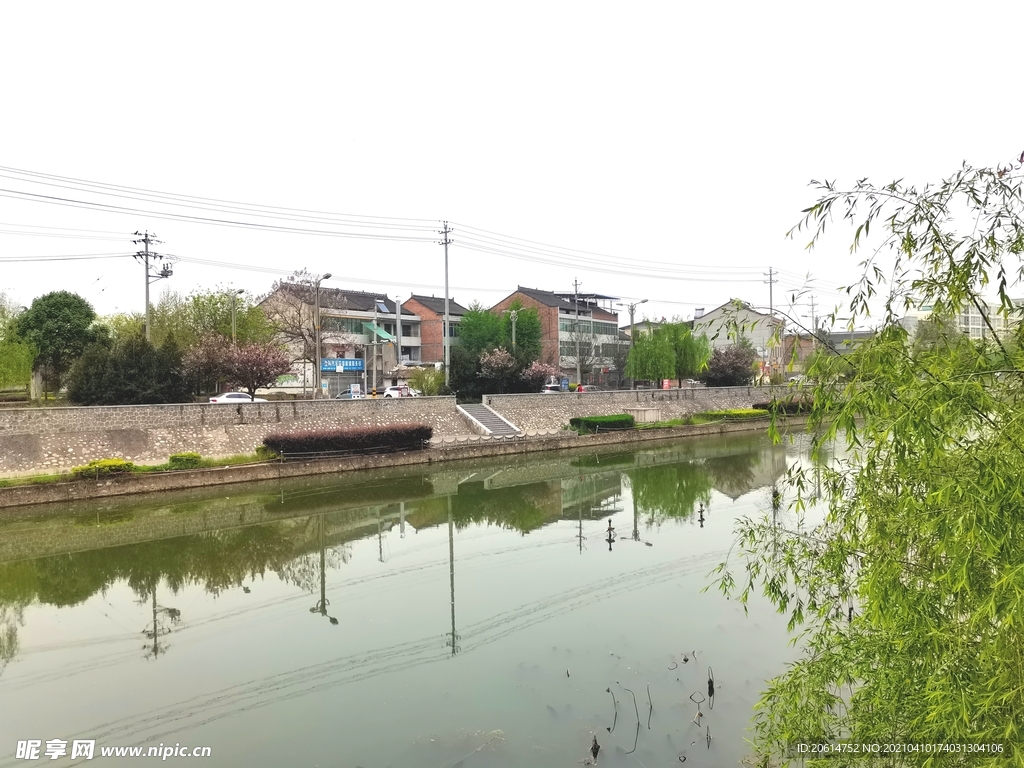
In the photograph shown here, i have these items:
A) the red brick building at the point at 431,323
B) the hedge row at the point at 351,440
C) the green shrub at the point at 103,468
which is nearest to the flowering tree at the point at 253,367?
the hedge row at the point at 351,440

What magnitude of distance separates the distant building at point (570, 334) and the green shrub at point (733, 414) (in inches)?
505

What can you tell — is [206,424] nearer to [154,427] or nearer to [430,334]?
[154,427]

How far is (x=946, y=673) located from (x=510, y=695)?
4399 mm

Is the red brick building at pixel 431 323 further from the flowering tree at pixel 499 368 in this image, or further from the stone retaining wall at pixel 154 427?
the stone retaining wall at pixel 154 427

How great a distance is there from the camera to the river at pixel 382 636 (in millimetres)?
6145

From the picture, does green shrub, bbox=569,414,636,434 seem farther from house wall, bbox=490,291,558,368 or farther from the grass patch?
house wall, bbox=490,291,558,368

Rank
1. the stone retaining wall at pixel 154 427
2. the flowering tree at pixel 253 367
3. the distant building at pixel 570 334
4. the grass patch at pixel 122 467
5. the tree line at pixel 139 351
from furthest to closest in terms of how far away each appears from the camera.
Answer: the distant building at pixel 570 334 < the flowering tree at pixel 253 367 < the tree line at pixel 139 351 < the stone retaining wall at pixel 154 427 < the grass patch at pixel 122 467

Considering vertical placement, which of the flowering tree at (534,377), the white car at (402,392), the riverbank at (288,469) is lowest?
the riverbank at (288,469)

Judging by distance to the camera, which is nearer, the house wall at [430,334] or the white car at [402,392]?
the white car at [402,392]

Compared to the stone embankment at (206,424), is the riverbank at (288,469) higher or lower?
lower

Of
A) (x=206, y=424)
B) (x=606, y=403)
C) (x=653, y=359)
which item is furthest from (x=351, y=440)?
(x=653, y=359)

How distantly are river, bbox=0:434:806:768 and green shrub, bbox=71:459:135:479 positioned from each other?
68.2 inches

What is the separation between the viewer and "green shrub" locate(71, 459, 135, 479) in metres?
17.9

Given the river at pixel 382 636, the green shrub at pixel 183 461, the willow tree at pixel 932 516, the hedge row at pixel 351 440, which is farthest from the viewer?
the hedge row at pixel 351 440
